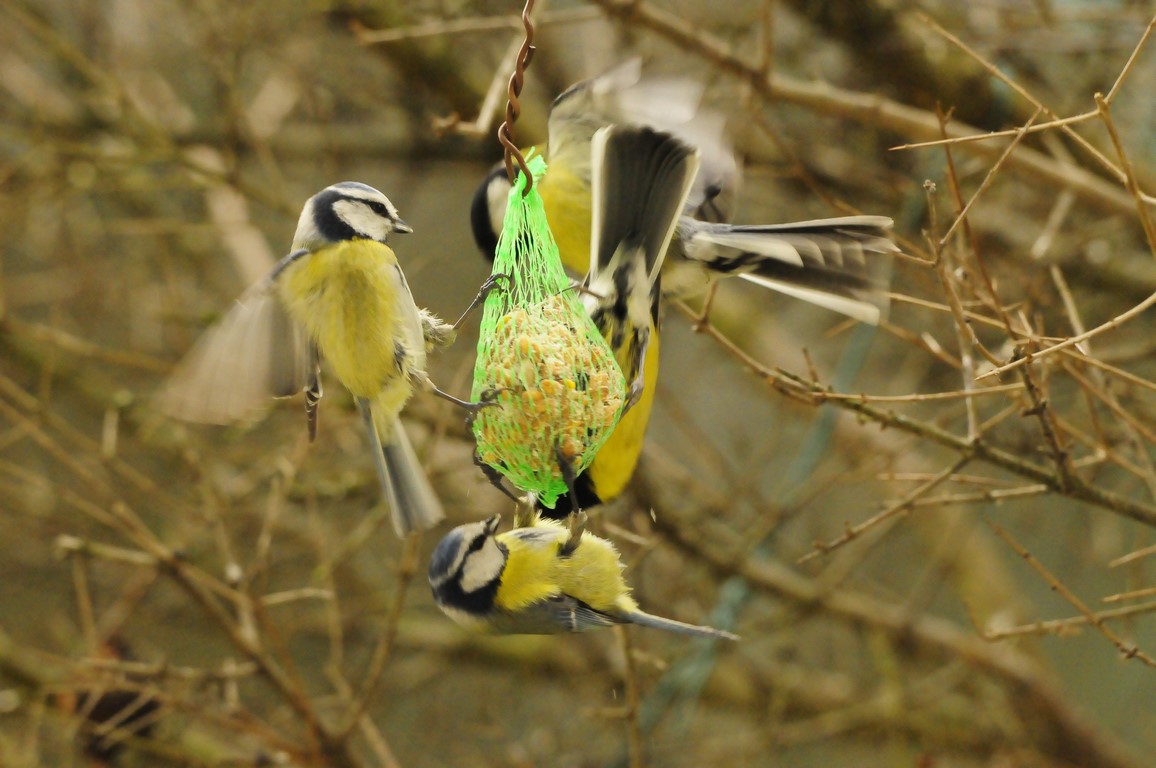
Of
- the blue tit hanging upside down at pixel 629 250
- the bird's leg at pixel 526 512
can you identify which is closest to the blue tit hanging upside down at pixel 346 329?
the bird's leg at pixel 526 512

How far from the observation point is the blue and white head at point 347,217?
5.84ft

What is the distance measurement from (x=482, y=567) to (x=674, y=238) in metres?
0.73

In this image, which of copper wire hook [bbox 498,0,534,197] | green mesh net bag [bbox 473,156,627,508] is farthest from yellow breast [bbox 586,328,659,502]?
copper wire hook [bbox 498,0,534,197]

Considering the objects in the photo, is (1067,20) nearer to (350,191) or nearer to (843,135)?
(843,135)

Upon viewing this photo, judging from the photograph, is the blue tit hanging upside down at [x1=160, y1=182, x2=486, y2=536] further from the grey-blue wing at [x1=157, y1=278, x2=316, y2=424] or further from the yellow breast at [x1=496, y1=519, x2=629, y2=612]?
the yellow breast at [x1=496, y1=519, x2=629, y2=612]

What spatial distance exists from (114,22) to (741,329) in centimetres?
271

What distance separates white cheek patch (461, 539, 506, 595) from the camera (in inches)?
70.6

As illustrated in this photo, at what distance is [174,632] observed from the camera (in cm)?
478

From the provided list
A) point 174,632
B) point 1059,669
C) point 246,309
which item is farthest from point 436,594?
point 1059,669

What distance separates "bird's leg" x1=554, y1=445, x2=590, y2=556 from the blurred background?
0.58ft

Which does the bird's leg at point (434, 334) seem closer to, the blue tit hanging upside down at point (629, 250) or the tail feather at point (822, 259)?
the blue tit hanging upside down at point (629, 250)

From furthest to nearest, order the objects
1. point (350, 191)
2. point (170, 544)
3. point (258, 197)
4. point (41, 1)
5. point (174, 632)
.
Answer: point (174, 632) < point (41, 1) < point (170, 544) < point (258, 197) < point (350, 191)

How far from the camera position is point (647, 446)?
3.25 metres

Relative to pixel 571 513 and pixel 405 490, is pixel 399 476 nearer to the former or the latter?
pixel 405 490
